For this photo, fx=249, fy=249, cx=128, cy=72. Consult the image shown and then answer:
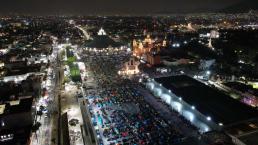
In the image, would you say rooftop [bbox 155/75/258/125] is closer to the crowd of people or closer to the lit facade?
the crowd of people

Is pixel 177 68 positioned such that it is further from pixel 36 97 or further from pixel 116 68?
pixel 36 97

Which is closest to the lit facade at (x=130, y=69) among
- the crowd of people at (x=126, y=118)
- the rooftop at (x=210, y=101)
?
the crowd of people at (x=126, y=118)

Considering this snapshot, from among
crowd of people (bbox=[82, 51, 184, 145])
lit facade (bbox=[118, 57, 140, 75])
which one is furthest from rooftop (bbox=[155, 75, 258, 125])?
lit facade (bbox=[118, 57, 140, 75])

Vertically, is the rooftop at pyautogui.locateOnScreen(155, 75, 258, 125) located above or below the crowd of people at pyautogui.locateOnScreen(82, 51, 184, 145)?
above

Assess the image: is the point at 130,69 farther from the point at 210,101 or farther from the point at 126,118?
the point at 210,101

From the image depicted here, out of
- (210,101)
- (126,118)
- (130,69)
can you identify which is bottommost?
(126,118)

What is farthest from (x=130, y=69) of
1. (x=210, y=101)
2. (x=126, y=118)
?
(x=210, y=101)
